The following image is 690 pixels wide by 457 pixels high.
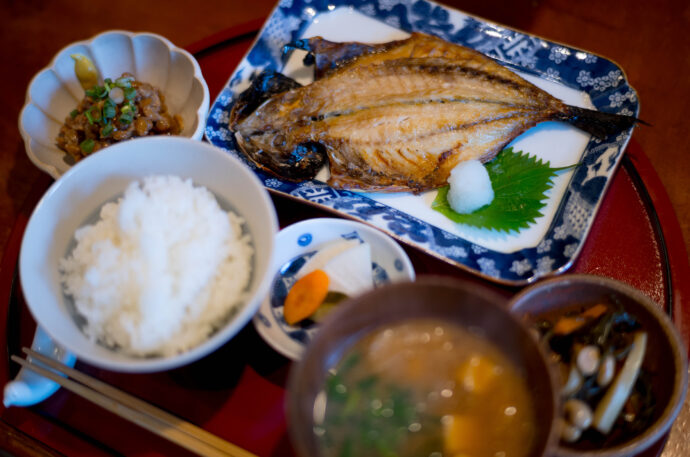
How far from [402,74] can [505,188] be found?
71 cm

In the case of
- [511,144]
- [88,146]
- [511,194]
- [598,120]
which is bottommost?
[88,146]

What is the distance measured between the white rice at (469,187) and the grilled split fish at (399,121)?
0.36ft

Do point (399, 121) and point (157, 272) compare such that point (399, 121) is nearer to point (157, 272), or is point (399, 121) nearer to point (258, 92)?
point (258, 92)

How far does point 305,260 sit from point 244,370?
1.55 ft

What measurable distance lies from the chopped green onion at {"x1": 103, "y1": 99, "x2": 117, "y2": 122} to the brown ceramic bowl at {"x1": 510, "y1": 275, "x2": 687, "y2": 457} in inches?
71.4

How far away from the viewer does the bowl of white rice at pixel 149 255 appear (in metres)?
1.53

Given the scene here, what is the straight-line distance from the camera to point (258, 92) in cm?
248

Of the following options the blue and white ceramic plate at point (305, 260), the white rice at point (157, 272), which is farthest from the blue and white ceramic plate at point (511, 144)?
the white rice at point (157, 272)

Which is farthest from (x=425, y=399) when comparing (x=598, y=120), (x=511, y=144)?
(x=598, y=120)

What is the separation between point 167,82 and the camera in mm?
2527

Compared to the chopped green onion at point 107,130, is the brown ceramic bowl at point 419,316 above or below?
above

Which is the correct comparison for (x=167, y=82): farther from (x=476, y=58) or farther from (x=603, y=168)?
(x=603, y=168)

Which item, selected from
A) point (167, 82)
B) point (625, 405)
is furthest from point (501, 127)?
point (167, 82)

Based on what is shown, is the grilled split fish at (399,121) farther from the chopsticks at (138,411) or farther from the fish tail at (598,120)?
the chopsticks at (138,411)
